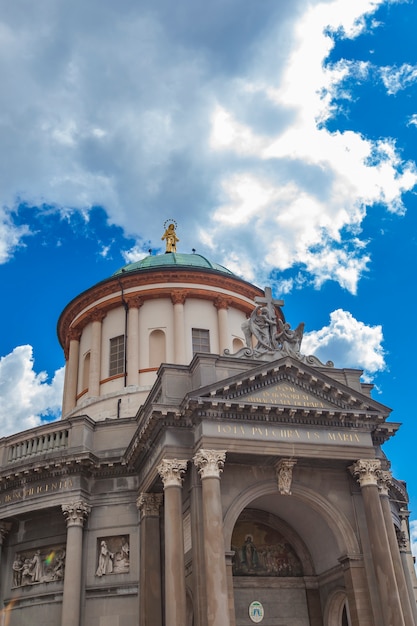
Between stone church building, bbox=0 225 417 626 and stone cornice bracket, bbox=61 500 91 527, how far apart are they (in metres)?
0.04

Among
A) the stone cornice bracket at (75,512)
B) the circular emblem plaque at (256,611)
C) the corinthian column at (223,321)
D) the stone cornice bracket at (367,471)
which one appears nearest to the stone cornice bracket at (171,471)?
the stone cornice bracket at (75,512)

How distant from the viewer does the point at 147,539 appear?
2278cm

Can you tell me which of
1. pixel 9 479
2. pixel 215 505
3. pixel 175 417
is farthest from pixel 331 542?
pixel 9 479

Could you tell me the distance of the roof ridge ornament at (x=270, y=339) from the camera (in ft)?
78.5

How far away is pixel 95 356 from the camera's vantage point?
32.0 m

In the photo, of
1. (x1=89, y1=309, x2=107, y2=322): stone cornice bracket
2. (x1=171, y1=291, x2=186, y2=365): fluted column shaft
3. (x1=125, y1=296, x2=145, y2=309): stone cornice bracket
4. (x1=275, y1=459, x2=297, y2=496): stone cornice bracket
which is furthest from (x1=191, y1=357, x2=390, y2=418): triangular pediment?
(x1=89, y1=309, x2=107, y2=322): stone cornice bracket

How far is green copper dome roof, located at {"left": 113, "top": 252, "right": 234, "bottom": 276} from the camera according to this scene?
115 ft

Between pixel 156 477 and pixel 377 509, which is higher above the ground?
pixel 156 477

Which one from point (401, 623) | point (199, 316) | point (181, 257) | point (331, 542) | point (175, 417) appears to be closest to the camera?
point (401, 623)

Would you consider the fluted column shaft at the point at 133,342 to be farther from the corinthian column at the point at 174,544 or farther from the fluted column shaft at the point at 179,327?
the corinthian column at the point at 174,544

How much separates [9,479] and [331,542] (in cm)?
1230

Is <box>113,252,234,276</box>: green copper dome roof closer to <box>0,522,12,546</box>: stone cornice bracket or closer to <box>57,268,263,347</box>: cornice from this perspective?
<box>57,268,263,347</box>: cornice

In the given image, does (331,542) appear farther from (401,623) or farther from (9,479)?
(9,479)

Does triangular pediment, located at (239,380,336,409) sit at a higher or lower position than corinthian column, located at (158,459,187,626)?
higher
